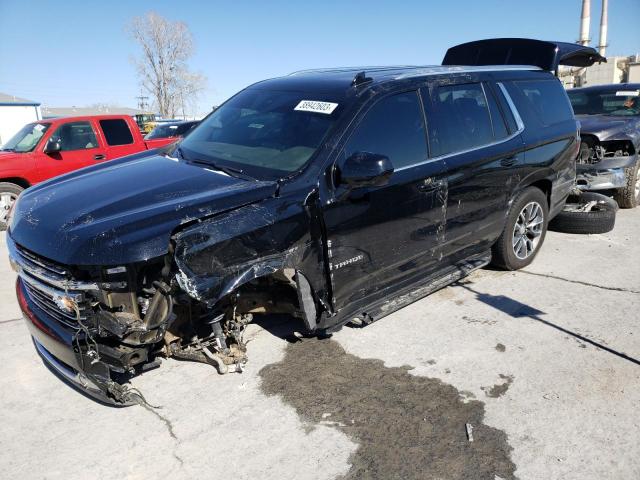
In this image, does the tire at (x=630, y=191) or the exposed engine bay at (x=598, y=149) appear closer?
the exposed engine bay at (x=598, y=149)

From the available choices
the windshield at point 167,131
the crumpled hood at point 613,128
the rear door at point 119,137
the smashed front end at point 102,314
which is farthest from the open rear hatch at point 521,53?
the windshield at point 167,131

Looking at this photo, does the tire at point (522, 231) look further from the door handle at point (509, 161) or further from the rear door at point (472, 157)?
the door handle at point (509, 161)

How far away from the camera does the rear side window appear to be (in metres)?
4.96

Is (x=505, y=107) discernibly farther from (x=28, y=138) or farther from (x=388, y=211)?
(x=28, y=138)

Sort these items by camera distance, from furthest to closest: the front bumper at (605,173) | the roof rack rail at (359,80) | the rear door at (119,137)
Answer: the rear door at (119,137)
the front bumper at (605,173)
the roof rack rail at (359,80)

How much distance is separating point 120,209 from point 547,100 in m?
4.46

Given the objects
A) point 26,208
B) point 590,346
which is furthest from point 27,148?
point 590,346

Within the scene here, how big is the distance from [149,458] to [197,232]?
1260 mm

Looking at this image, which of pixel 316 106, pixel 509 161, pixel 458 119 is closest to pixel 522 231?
pixel 509 161

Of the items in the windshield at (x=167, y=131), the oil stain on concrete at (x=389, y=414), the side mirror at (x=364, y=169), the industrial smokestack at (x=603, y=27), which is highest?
the industrial smokestack at (x=603, y=27)

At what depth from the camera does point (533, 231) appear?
526 centimetres

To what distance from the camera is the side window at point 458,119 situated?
390cm

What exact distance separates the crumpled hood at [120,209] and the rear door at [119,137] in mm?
5937

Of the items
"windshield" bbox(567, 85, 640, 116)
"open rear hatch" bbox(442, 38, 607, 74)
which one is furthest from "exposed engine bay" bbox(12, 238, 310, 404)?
"windshield" bbox(567, 85, 640, 116)
